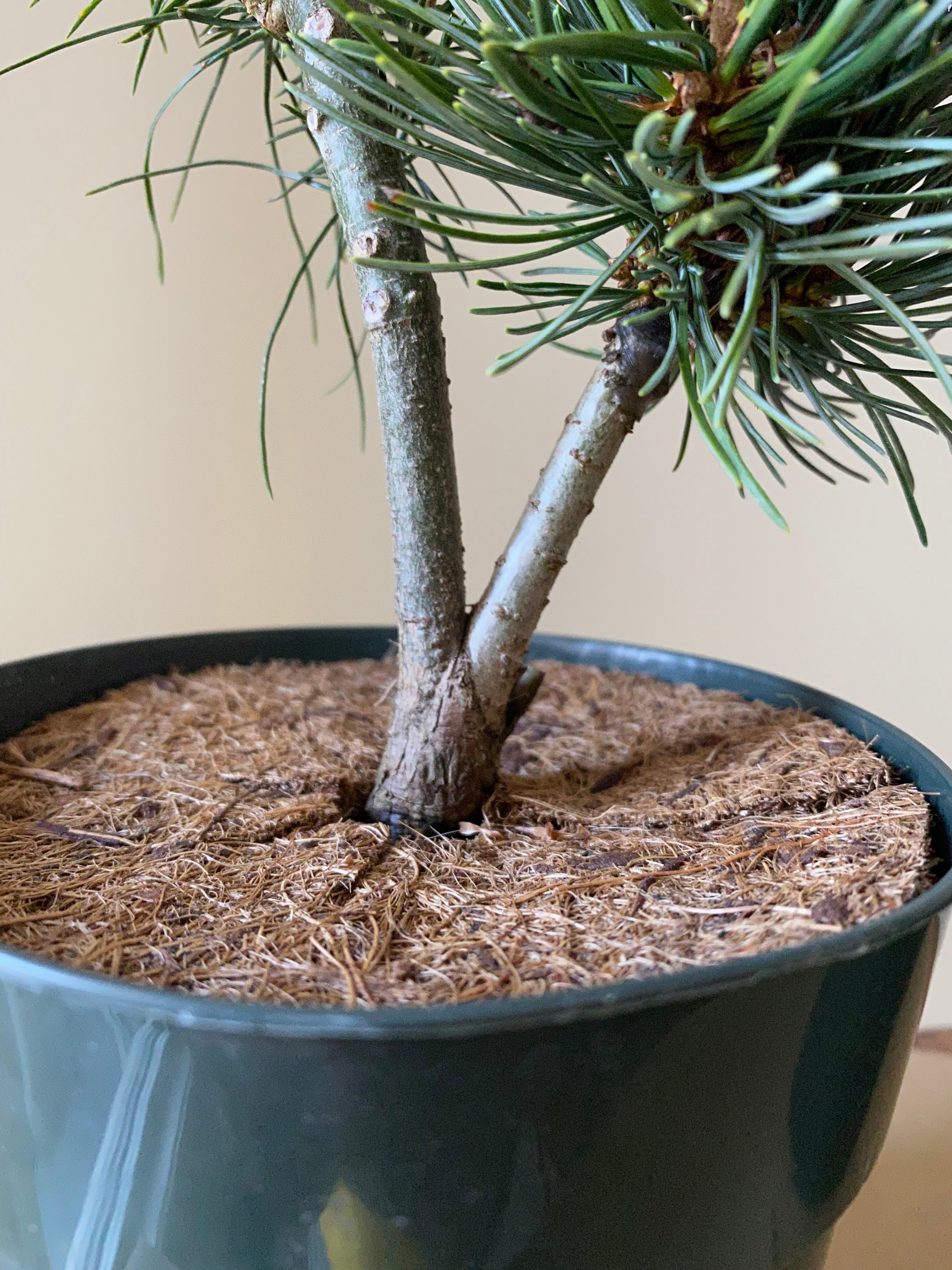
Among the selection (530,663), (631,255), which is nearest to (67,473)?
(530,663)

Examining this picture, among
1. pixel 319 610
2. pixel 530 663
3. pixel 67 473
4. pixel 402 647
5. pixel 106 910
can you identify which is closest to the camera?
pixel 106 910

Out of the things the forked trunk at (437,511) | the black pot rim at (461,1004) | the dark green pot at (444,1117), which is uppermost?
the forked trunk at (437,511)

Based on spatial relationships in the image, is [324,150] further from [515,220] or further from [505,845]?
[505,845]

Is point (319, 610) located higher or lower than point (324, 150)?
lower

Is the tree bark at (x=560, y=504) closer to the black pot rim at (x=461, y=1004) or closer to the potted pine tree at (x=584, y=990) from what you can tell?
the potted pine tree at (x=584, y=990)

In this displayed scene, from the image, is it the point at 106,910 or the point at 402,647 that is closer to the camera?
the point at 106,910

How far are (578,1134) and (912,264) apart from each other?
0.44 metres

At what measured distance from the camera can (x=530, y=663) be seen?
899mm

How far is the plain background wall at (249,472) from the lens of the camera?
0.98m

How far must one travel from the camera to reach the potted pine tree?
31 cm

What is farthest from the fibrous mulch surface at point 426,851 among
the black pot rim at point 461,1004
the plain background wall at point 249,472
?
the plain background wall at point 249,472

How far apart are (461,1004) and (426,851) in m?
0.21

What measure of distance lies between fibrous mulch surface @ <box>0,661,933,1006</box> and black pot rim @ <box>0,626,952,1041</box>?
26 millimetres

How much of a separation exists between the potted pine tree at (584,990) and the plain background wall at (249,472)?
0.57 m
